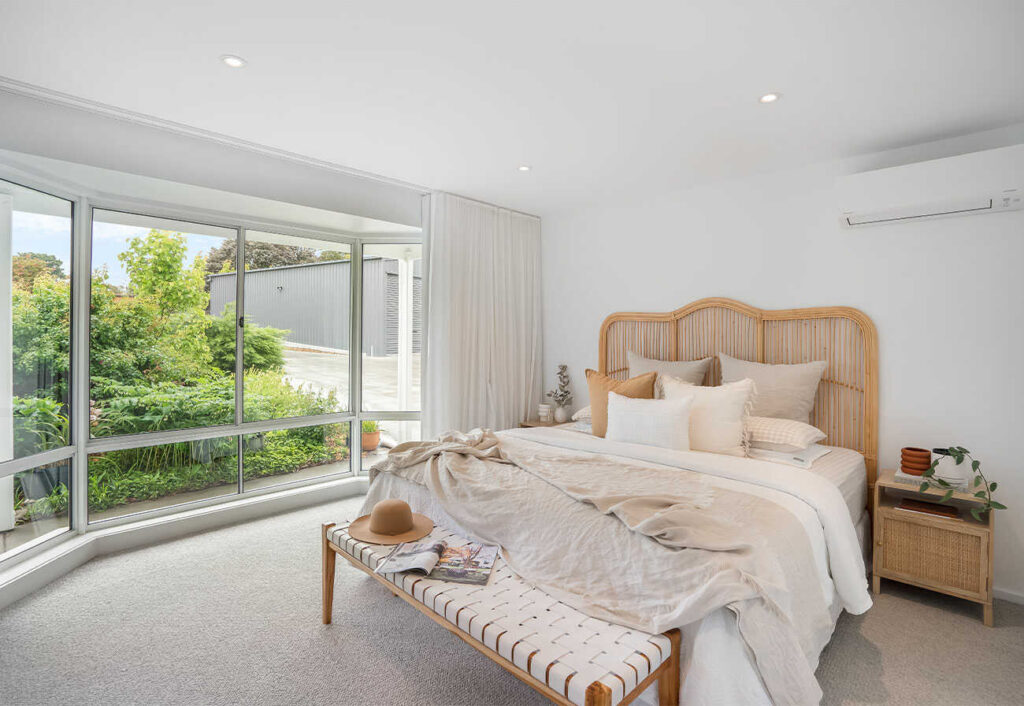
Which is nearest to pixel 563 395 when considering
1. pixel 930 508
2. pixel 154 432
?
pixel 930 508

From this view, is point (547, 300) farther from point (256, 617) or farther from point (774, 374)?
point (256, 617)

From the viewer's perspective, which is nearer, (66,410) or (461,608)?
(461,608)

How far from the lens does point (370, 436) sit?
4.65m

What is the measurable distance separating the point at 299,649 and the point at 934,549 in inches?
115

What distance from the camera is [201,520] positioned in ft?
11.6

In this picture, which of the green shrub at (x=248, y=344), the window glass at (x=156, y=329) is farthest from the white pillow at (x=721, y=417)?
the window glass at (x=156, y=329)

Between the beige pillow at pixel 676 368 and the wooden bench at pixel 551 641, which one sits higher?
the beige pillow at pixel 676 368

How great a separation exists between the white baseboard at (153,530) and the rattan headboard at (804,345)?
2.72m

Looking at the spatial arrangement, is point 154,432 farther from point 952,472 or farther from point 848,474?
point 952,472

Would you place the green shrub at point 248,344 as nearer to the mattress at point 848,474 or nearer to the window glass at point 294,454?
the window glass at point 294,454

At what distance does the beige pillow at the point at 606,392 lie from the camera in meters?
3.39

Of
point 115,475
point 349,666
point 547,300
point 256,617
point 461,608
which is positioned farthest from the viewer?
point 547,300

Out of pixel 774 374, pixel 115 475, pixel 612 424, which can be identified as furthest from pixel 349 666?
pixel 774 374

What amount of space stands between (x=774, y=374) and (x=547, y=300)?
2127 millimetres
